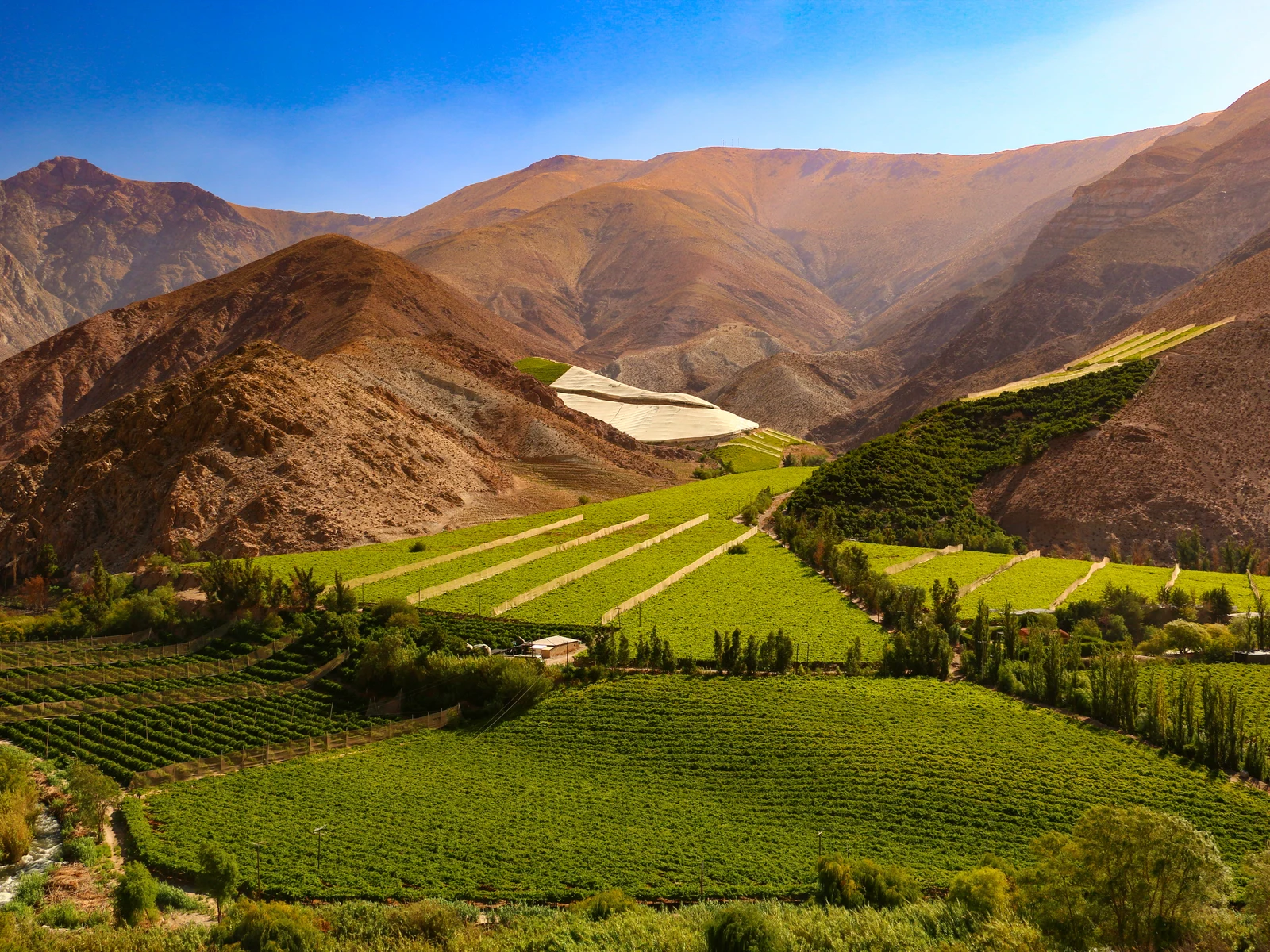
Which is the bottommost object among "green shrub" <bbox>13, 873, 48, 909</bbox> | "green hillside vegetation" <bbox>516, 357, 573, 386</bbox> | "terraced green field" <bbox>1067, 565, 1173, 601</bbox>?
"green shrub" <bbox>13, 873, 48, 909</bbox>

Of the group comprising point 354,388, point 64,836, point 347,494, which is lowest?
point 64,836

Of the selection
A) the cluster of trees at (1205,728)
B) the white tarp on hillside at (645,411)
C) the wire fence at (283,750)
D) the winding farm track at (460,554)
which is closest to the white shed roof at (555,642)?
the wire fence at (283,750)

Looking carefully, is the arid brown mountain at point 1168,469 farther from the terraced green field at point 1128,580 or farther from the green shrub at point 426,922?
the green shrub at point 426,922

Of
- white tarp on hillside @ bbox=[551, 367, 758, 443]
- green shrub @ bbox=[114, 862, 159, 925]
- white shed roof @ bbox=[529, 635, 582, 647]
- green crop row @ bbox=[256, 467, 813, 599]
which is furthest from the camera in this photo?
white tarp on hillside @ bbox=[551, 367, 758, 443]

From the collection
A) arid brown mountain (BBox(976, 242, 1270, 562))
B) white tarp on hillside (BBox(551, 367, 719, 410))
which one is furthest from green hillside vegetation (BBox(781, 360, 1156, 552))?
white tarp on hillside (BBox(551, 367, 719, 410))

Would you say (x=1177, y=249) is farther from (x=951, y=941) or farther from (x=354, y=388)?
(x=951, y=941)

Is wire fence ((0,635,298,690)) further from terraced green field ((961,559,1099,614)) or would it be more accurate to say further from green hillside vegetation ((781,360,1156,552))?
Answer: terraced green field ((961,559,1099,614))

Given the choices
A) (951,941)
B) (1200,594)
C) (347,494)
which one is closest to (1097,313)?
(1200,594)

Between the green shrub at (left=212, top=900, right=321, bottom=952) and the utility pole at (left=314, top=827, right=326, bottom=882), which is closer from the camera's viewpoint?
the green shrub at (left=212, top=900, right=321, bottom=952)
